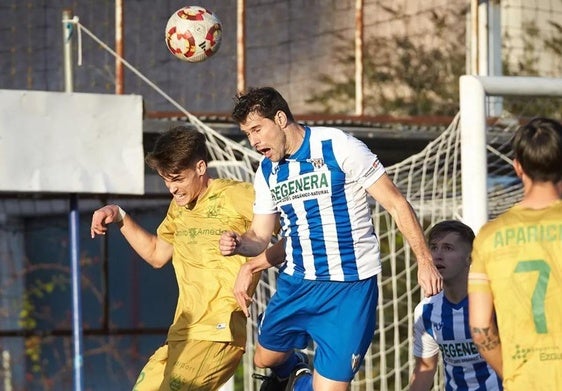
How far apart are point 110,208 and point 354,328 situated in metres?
1.43

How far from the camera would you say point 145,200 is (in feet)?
42.4

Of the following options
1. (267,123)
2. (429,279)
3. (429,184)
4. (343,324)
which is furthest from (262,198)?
(429,184)

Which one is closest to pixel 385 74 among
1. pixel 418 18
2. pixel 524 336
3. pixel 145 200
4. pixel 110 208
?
pixel 418 18

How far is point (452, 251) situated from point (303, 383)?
1.07m

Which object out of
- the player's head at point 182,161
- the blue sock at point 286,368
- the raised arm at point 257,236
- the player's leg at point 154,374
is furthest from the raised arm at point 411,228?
the player's leg at point 154,374

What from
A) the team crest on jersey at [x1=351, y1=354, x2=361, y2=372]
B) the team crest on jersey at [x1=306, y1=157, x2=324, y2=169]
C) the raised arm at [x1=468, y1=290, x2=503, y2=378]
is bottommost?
the team crest on jersey at [x1=351, y1=354, x2=361, y2=372]

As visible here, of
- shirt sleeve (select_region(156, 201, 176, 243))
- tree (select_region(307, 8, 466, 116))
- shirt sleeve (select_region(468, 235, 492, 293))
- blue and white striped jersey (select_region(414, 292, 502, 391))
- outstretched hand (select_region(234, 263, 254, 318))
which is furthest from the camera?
tree (select_region(307, 8, 466, 116))

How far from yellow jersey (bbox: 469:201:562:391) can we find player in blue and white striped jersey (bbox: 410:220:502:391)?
1.77 m

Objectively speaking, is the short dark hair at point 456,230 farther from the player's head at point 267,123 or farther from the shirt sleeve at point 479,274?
the shirt sleeve at point 479,274

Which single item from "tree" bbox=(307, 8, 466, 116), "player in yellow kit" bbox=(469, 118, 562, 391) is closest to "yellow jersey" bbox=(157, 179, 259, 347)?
"player in yellow kit" bbox=(469, 118, 562, 391)

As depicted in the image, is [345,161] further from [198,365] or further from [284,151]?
[198,365]

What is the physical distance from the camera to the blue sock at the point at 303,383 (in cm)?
707

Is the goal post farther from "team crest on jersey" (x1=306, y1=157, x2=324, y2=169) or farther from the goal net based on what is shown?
"team crest on jersey" (x1=306, y1=157, x2=324, y2=169)

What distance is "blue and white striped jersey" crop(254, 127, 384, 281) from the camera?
21.1 ft
